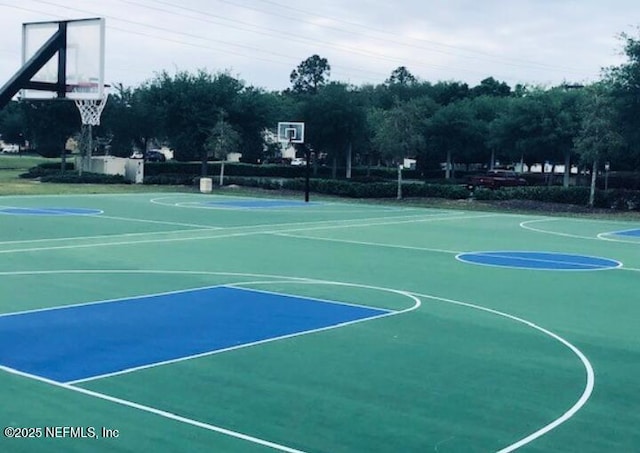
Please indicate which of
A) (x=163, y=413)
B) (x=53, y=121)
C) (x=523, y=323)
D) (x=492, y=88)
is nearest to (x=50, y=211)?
(x=523, y=323)

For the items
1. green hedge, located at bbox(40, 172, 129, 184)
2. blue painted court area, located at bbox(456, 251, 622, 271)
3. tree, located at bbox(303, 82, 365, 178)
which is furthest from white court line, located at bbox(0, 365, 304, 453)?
tree, located at bbox(303, 82, 365, 178)

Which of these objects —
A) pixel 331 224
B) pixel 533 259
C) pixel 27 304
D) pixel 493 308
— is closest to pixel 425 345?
pixel 493 308

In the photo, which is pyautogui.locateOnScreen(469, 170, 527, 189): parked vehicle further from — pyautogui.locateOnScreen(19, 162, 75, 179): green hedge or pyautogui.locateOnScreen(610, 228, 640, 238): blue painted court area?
pyautogui.locateOnScreen(19, 162, 75, 179): green hedge

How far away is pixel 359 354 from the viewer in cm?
1099

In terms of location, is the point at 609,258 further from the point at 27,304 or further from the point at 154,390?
the point at 154,390

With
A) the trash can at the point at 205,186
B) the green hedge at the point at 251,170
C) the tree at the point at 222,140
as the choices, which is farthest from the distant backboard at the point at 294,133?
the green hedge at the point at 251,170

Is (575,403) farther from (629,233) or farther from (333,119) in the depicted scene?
(333,119)

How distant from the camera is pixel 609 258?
73.0ft

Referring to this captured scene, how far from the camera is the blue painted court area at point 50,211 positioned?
3114 cm

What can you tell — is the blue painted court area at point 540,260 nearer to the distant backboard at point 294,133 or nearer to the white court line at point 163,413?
the white court line at point 163,413

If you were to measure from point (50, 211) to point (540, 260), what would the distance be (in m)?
18.5

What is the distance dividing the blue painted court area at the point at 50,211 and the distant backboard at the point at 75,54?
1634 centimetres

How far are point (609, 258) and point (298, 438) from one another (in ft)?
53.6

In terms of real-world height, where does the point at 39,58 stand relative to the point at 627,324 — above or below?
above
